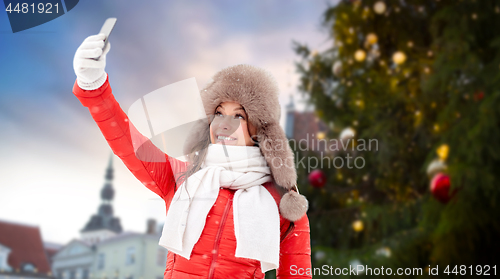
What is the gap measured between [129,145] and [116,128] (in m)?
0.07

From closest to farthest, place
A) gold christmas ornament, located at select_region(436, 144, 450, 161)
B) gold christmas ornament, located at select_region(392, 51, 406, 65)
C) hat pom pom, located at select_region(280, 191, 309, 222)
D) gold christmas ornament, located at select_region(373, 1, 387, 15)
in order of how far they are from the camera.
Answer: hat pom pom, located at select_region(280, 191, 309, 222) → gold christmas ornament, located at select_region(436, 144, 450, 161) → gold christmas ornament, located at select_region(392, 51, 406, 65) → gold christmas ornament, located at select_region(373, 1, 387, 15)

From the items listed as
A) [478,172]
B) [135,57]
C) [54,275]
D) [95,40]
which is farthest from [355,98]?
[54,275]

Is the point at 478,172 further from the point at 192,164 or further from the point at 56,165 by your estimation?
the point at 56,165

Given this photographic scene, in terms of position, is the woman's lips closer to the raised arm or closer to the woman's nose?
the woman's nose

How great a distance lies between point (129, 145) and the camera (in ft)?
3.26

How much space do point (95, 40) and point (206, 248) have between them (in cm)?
62

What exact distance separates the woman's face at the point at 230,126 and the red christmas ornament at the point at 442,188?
1088 millimetres

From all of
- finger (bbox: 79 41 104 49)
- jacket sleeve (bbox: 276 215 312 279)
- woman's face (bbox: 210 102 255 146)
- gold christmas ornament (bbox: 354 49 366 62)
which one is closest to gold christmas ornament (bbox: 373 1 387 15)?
gold christmas ornament (bbox: 354 49 366 62)

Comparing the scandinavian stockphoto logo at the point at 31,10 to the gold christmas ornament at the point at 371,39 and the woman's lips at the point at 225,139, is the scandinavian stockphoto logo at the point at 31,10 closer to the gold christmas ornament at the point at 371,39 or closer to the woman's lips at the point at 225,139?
the woman's lips at the point at 225,139

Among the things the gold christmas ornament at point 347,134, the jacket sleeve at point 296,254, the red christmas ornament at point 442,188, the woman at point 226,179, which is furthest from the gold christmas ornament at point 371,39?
the jacket sleeve at point 296,254

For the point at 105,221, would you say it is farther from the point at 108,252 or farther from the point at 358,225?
the point at 358,225

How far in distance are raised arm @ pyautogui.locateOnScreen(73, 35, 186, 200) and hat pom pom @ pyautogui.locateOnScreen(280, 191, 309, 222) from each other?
0.37m

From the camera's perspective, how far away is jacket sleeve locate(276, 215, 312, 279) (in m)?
1.08

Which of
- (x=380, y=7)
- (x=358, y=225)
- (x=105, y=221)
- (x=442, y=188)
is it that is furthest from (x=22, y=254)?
(x=380, y=7)
